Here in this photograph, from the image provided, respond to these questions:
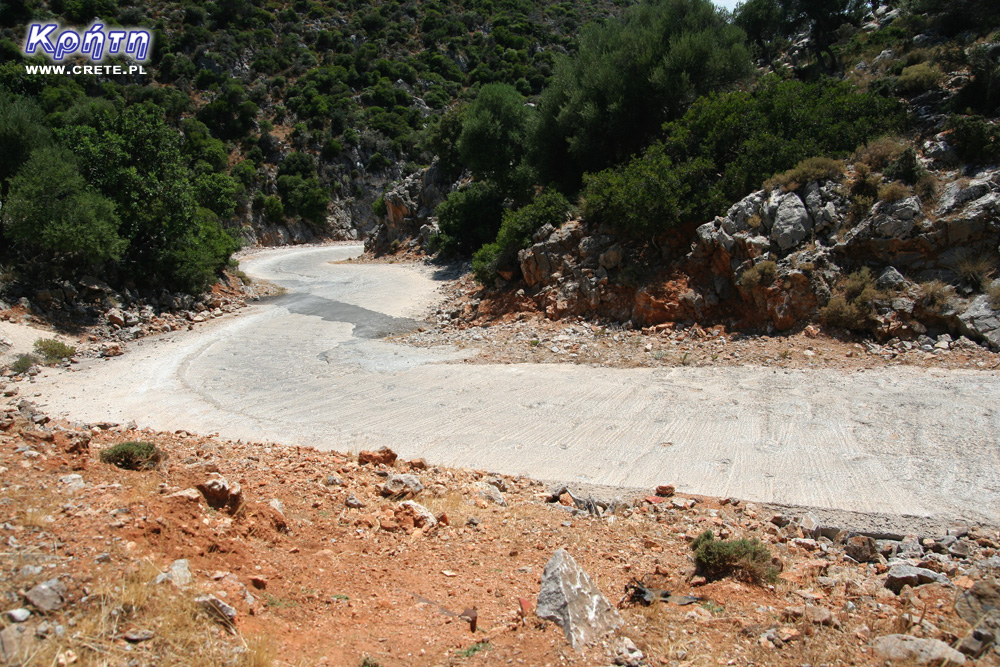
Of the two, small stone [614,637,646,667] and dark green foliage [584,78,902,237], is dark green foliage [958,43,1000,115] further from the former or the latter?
small stone [614,637,646,667]

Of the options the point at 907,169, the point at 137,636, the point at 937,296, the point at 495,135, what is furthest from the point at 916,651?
the point at 495,135

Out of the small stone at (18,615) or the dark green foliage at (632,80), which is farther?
the dark green foliage at (632,80)

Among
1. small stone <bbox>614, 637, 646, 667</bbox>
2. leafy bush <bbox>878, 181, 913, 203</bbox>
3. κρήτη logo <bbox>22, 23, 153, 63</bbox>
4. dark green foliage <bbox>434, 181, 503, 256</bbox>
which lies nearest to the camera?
small stone <bbox>614, 637, 646, 667</bbox>

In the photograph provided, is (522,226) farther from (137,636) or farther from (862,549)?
(137,636)

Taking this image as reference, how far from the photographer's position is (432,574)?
15.7 ft

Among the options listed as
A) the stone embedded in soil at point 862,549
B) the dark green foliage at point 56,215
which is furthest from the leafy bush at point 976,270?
the dark green foliage at point 56,215

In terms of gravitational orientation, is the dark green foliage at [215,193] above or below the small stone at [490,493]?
above

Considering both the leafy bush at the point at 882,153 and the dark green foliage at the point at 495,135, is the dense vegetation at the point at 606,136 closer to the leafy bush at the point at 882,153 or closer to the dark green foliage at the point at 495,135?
the dark green foliage at the point at 495,135

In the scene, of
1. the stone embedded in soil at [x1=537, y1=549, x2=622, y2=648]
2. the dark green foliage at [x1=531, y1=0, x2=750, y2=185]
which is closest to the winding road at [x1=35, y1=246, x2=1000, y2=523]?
the stone embedded in soil at [x1=537, y1=549, x2=622, y2=648]

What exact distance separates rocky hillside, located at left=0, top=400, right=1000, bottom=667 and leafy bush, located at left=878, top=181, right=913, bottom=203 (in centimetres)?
865

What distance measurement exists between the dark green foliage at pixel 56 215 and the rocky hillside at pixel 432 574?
1299 centimetres

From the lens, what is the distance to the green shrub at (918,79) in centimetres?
1556

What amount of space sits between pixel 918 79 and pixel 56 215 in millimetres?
24163

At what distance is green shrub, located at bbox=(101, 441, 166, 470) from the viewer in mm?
5648
